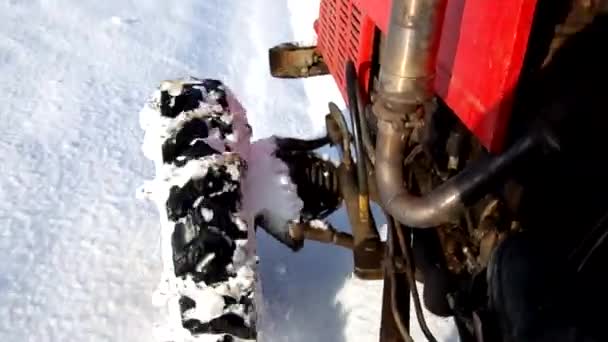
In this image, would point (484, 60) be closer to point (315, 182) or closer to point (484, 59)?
point (484, 59)

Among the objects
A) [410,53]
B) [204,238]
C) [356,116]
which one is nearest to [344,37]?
[356,116]

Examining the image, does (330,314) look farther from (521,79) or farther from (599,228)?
(599,228)

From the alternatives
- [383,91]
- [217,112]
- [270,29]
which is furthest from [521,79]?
[270,29]

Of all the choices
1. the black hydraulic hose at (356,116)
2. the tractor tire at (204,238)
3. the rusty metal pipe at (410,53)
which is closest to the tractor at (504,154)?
the rusty metal pipe at (410,53)

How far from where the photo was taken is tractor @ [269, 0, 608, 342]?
925 millimetres

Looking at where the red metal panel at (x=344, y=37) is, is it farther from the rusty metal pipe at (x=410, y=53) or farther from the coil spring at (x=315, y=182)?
the rusty metal pipe at (x=410, y=53)

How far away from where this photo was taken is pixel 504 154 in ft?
3.64

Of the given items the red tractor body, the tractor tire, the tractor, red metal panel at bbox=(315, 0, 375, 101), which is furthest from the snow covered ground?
the red tractor body

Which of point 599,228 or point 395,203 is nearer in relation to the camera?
point 599,228

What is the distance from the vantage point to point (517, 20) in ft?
3.55

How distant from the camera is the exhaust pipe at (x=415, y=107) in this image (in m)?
1.05

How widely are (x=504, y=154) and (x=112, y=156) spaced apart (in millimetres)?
2000

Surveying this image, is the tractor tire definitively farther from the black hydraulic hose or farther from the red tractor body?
the red tractor body

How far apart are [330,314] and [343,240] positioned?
Result: 39 centimetres
